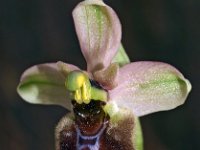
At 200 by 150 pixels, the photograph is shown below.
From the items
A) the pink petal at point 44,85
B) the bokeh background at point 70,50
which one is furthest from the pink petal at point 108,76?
the bokeh background at point 70,50

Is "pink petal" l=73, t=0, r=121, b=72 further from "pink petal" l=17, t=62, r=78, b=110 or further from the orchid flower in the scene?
"pink petal" l=17, t=62, r=78, b=110

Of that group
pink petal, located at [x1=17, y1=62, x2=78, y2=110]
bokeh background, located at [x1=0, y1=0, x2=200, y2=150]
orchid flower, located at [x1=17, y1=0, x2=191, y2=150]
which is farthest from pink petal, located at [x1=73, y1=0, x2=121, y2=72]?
bokeh background, located at [x1=0, y1=0, x2=200, y2=150]

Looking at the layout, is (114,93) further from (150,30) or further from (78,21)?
(150,30)

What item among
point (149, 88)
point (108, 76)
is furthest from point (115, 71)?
point (149, 88)

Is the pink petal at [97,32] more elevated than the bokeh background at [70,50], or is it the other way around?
the pink petal at [97,32]

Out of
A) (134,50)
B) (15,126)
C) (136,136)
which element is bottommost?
(15,126)

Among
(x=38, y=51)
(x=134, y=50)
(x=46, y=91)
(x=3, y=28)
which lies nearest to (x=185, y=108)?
(x=134, y=50)

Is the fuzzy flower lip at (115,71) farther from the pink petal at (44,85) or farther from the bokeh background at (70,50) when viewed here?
the bokeh background at (70,50)
